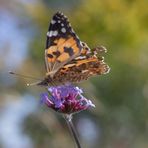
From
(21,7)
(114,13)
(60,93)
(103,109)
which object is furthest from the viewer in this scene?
(21,7)

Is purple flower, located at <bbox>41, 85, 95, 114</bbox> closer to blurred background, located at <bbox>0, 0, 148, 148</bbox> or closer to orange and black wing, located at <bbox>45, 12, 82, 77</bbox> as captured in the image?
orange and black wing, located at <bbox>45, 12, 82, 77</bbox>

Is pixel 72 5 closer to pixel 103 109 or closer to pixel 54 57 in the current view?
pixel 103 109

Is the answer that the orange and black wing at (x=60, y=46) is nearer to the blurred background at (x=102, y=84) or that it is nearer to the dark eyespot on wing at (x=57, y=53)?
the dark eyespot on wing at (x=57, y=53)

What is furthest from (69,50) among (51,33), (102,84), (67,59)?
(102,84)

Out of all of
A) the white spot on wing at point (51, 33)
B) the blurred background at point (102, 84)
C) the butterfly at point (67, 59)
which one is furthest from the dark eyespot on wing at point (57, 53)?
the blurred background at point (102, 84)

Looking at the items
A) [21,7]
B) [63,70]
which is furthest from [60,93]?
[21,7]
